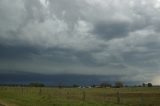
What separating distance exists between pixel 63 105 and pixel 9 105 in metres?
6.56

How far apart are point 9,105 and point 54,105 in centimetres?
568

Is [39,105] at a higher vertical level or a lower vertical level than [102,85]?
lower

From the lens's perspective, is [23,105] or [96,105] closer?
[96,105]

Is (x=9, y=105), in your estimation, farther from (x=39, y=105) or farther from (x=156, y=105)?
(x=156, y=105)

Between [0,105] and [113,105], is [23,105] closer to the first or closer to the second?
[0,105]

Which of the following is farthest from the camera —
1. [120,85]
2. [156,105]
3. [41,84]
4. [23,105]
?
[41,84]

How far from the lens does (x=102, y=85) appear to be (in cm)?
17025

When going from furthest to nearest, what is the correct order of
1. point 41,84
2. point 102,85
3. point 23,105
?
point 41,84 → point 102,85 → point 23,105

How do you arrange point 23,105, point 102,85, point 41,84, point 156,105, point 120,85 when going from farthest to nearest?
point 41,84
point 102,85
point 120,85
point 23,105
point 156,105

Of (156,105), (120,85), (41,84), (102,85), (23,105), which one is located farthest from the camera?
(41,84)

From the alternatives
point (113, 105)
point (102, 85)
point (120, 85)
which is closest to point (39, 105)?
point (113, 105)

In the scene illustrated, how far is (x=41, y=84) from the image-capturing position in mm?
188750

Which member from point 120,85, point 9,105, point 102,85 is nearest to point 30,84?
point 102,85

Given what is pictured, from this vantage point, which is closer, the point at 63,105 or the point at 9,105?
the point at 63,105
